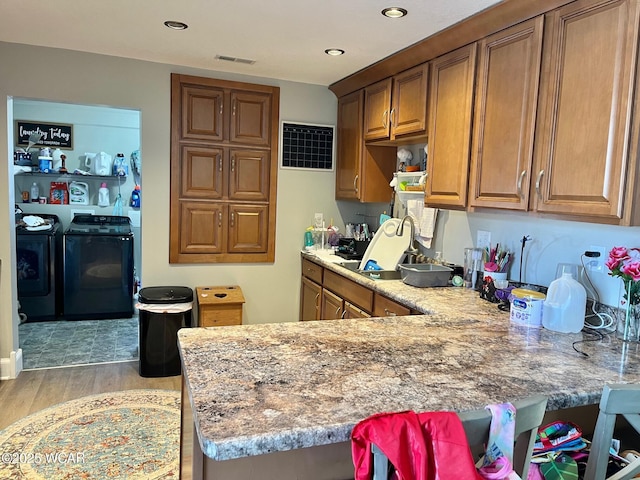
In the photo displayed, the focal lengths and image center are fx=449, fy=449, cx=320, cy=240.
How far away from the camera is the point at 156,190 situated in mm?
3486

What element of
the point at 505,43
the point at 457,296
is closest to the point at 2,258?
the point at 457,296

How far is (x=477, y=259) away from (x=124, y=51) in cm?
275

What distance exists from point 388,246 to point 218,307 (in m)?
1.39

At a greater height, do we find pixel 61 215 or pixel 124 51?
pixel 124 51

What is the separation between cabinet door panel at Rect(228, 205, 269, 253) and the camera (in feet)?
12.2

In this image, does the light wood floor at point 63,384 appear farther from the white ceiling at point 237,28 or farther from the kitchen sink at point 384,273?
the white ceiling at point 237,28

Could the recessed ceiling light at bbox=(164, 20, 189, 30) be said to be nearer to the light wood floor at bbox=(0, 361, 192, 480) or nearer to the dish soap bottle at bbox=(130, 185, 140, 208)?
the light wood floor at bbox=(0, 361, 192, 480)

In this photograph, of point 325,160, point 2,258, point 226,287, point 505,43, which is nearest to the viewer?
point 505,43

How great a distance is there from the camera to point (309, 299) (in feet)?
12.4

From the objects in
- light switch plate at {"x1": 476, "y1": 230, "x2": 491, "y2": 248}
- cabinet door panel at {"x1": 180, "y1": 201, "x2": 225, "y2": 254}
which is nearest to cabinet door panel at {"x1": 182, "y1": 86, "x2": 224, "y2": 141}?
cabinet door panel at {"x1": 180, "y1": 201, "x2": 225, "y2": 254}

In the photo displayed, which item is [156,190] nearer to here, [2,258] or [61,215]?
[2,258]

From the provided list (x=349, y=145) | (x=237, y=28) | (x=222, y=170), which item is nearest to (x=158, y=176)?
(x=222, y=170)

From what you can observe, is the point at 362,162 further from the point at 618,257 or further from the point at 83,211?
the point at 83,211

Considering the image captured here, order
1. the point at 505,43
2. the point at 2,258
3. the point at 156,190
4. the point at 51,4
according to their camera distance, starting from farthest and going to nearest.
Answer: the point at 156,190 → the point at 2,258 → the point at 51,4 → the point at 505,43
